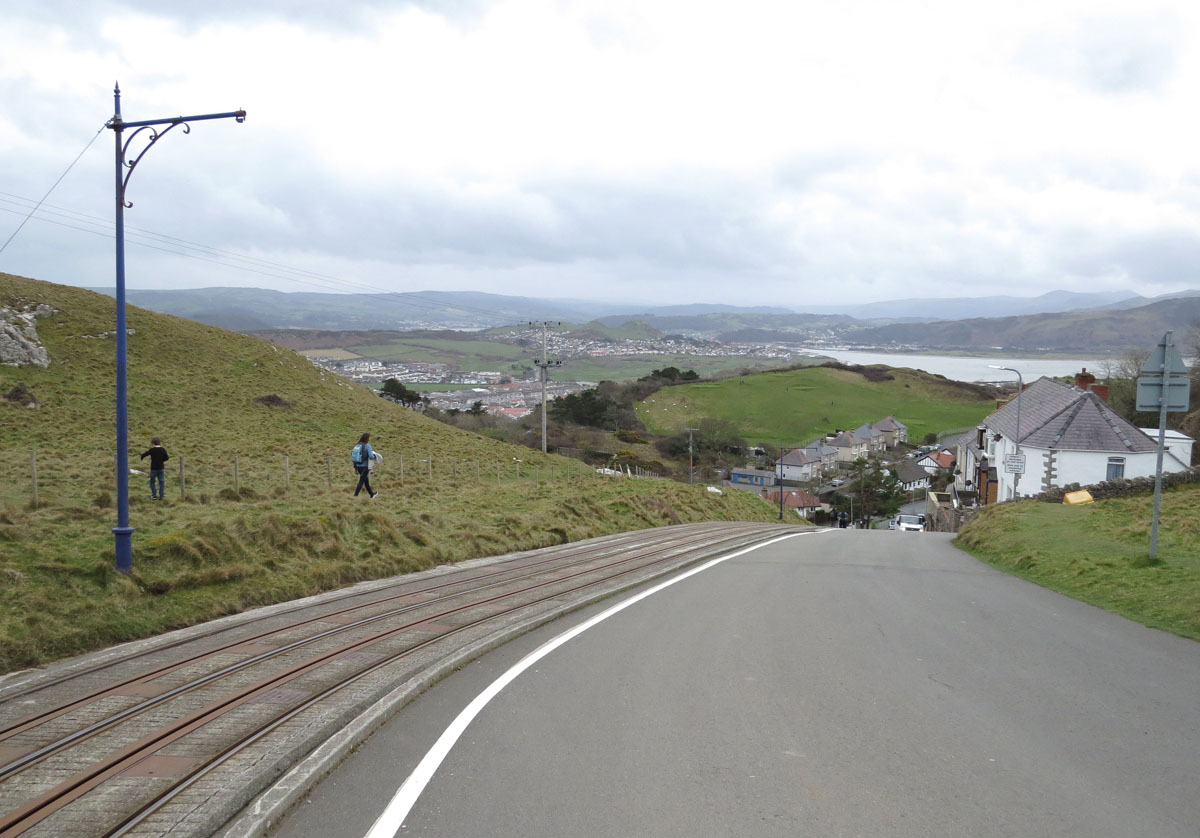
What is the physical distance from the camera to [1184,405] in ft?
42.6

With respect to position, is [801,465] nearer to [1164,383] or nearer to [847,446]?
[847,446]

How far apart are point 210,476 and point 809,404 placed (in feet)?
316

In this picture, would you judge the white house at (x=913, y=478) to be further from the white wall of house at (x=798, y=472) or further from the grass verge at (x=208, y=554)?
the grass verge at (x=208, y=554)

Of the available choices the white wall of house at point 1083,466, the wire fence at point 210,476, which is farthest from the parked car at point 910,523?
the wire fence at point 210,476

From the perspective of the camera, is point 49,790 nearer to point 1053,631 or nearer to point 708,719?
point 708,719

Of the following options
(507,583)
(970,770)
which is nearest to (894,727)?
(970,770)

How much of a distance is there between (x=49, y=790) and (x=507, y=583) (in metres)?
8.35

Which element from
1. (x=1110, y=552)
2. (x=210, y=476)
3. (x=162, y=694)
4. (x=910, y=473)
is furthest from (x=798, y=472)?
(x=162, y=694)

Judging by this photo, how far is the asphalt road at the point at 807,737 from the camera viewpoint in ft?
15.1

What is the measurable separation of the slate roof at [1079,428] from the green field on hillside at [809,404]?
45824 millimetres

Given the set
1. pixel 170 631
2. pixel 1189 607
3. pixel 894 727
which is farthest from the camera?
pixel 1189 607

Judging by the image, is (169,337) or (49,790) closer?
(49,790)

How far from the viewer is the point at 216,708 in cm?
641

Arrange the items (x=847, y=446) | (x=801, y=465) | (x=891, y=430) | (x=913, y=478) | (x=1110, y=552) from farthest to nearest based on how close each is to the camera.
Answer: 1. (x=891, y=430)
2. (x=847, y=446)
3. (x=801, y=465)
4. (x=913, y=478)
5. (x=1110, y=552)
